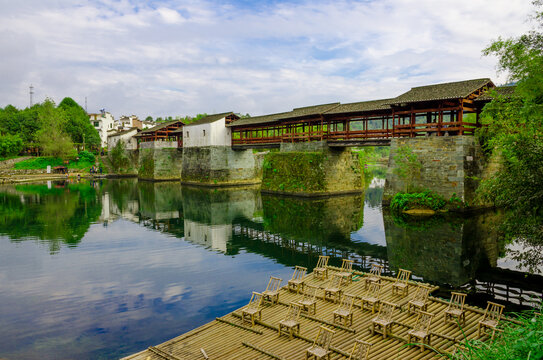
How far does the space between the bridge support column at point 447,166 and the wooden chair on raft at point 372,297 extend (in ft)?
50.0

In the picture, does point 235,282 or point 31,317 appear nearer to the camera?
point 31,317

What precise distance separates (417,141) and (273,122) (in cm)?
1724

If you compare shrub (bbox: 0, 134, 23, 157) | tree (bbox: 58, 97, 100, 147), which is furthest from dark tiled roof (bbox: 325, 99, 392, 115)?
tree (bbox: 58, 97, 100, 147)

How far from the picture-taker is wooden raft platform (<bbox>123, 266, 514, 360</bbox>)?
706cm

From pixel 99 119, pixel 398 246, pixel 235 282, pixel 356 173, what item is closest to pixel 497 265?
pixel 398 246

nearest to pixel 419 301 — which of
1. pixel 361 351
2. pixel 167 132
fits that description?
pixel 361 351

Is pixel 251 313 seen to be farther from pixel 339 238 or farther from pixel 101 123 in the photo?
pixel 101 123

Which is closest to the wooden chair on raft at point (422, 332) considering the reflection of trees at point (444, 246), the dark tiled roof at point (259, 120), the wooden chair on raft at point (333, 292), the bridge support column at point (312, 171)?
the wooden chair on raft at point (333, 292)

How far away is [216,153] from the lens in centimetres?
4356

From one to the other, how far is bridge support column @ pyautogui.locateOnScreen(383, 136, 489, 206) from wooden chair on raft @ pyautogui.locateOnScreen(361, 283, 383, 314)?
1525 cm

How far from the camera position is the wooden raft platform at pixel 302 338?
7059mm

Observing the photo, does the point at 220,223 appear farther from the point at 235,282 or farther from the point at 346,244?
the point at 235,282

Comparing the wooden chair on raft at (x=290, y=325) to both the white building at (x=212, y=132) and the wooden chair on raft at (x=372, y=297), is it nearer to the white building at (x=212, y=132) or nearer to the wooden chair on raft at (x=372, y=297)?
the wooden chair on raft at (x=372, y=297)

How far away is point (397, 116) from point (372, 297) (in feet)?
65.6
